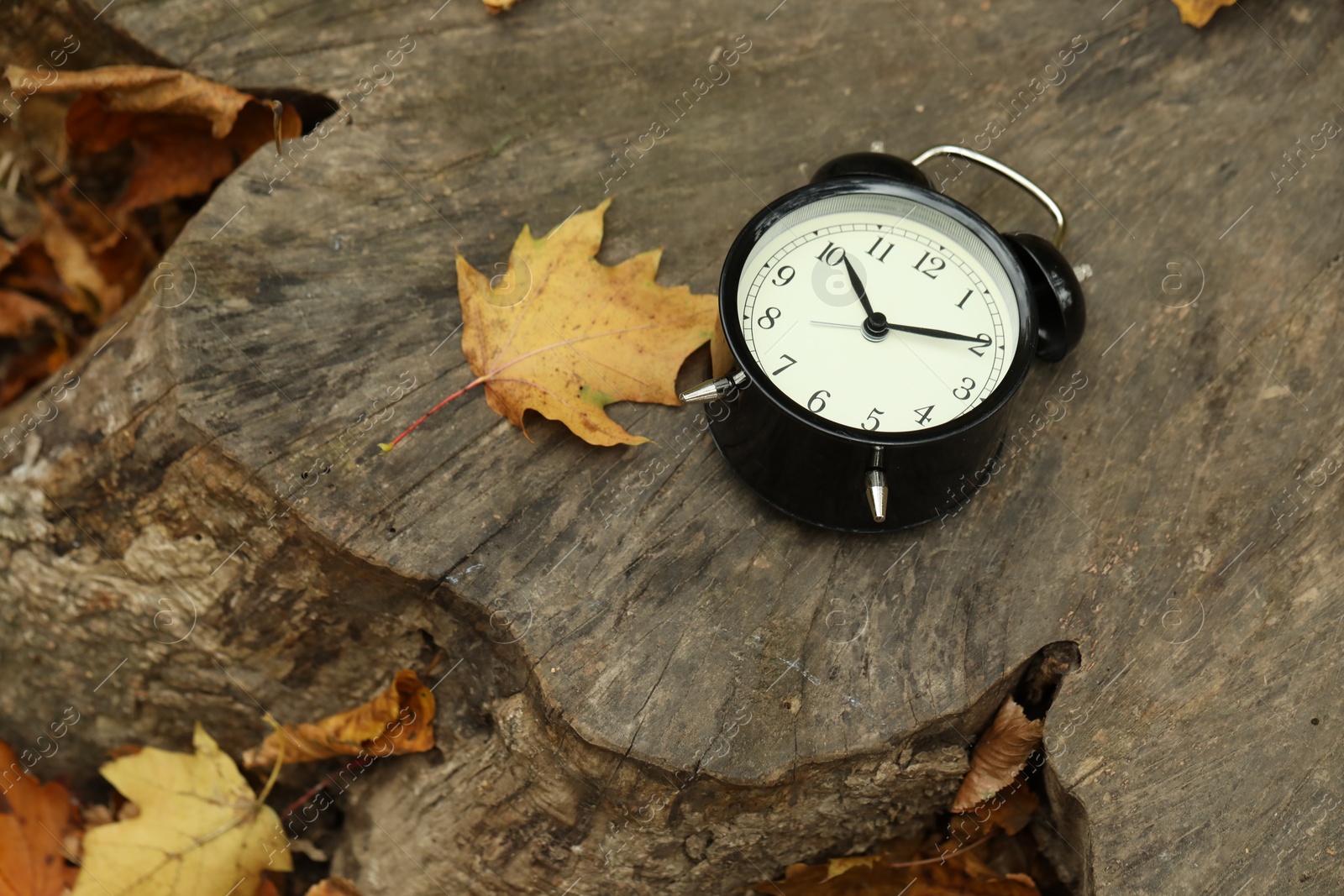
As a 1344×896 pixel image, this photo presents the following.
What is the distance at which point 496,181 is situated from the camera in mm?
2301

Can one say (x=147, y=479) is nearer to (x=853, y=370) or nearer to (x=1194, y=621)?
(x=853, y=370)

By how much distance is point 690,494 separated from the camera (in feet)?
6.82

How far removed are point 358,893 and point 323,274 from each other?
138 centimetres

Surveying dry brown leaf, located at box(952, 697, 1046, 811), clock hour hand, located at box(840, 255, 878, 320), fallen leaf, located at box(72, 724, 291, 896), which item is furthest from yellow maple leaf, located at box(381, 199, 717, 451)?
fallen leaf, located at box(72, 724, 291, 896)

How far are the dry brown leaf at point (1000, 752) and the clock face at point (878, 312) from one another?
0.61 meters

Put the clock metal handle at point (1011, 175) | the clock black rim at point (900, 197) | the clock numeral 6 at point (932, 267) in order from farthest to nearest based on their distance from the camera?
1. the clock metal handle at point (1011, 175)
2. the clock numeral 6 at point (932, 267)
3. the clock black rim at point (900, 197)

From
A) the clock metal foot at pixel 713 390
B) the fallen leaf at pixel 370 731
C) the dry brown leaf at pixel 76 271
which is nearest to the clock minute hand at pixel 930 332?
the clock metal foot at pixel 713 390

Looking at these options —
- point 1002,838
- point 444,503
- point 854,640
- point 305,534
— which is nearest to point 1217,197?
point 854,640

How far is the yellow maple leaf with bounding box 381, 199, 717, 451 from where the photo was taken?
210 cm

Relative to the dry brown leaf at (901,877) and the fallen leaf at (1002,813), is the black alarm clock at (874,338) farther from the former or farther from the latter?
the dry brown leaf at (901,877)

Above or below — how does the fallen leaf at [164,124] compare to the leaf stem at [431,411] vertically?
above

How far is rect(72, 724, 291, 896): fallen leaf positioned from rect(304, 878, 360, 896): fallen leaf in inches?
4.1

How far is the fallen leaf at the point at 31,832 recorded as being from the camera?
2418 millimetres

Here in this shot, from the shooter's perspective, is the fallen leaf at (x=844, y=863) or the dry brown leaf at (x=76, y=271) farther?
the dry brown leaf at (x=76, y=271)
